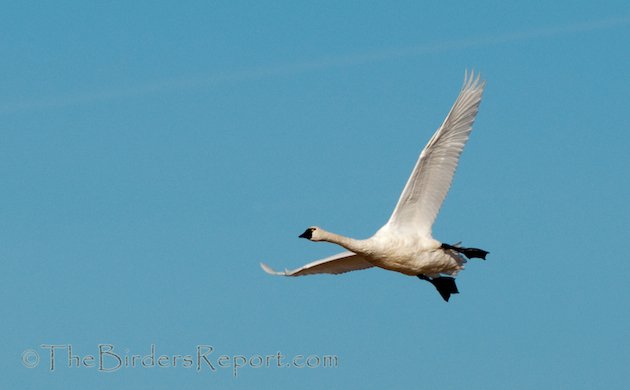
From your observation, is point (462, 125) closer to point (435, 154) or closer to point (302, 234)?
point (435, 154)

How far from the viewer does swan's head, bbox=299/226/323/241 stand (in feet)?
156

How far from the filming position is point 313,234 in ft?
156

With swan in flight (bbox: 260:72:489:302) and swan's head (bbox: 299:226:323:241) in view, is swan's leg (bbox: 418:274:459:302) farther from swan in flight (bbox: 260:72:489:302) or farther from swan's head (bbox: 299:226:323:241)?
swan's head (bbox: 299:226:323:241)

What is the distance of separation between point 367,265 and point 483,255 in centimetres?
354

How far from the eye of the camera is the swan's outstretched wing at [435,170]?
4703 centimetres

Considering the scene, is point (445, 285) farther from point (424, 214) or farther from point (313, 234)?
point (313, 234)

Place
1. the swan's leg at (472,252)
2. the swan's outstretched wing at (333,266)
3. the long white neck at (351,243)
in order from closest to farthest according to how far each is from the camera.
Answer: the long white neck at (351,243)
the swan's leg at (472,252)
the swan's outstretched wing at (333,266)

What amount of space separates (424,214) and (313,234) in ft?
9.50

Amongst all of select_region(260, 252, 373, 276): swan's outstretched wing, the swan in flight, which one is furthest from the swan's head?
select_region(260, 252, 373, 276): swan's outstretched wing

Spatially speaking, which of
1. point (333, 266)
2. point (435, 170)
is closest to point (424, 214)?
point (435, 170)

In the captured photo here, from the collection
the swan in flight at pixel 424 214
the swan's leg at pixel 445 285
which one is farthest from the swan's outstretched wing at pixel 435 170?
the swan's leg at pixel 445 285

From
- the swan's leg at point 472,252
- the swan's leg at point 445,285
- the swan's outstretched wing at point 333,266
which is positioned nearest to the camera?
the swan's leg at point 472,252

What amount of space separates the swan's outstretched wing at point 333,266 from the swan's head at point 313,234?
195cm

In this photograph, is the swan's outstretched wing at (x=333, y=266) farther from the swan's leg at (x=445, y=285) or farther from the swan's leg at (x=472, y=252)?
the swan's leg at (x=472, y=252)
